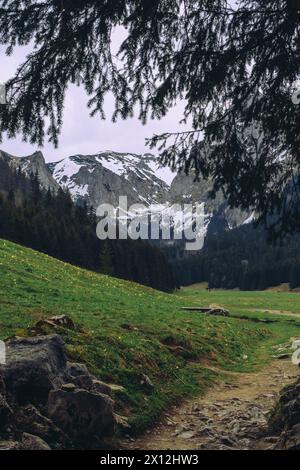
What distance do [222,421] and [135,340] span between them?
17.8ft

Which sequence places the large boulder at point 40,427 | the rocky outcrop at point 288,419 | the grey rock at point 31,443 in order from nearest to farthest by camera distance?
the grey rock at point 31,443 → the rocky outcrop at point 288,419 → the large boulder at point 40,427

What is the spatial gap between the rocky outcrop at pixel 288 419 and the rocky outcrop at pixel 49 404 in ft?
11.6

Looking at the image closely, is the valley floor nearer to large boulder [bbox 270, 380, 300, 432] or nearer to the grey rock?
large boulder [bbox 270, 380, 300, 432]

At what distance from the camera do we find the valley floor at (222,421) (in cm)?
987

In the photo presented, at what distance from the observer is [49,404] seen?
9445mm

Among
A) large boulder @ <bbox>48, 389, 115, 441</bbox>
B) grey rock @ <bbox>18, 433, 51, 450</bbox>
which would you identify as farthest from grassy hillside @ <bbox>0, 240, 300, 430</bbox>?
grey rock @ <bbox>18, 433, 51, 450</bbox>

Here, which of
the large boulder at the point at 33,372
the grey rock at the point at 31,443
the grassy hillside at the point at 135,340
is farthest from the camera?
the grassy hillside at the point at 135,340

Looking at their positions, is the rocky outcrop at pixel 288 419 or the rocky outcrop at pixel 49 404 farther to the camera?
the rocky outcrop at pixel 49 404

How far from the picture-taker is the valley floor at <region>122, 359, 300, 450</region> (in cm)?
987

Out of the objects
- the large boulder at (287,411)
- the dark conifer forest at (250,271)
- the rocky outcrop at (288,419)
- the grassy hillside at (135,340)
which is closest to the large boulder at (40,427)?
the grassy hillside at (135,340)

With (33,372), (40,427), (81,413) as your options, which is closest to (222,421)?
(81,413)

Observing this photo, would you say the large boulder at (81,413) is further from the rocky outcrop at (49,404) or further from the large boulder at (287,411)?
the large boulder at (287,411)

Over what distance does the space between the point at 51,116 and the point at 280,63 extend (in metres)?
4.82

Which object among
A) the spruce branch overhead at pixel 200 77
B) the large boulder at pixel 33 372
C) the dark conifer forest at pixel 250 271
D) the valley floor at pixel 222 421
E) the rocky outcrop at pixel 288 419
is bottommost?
the dark conifer forest at pixel 250 271
